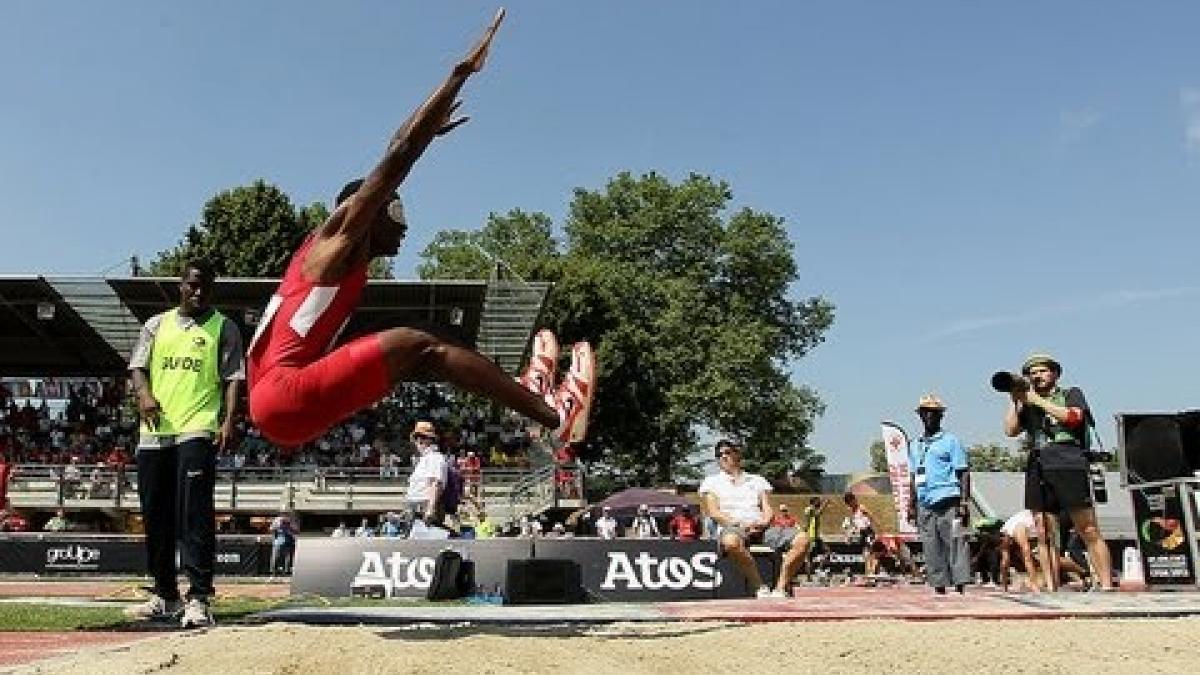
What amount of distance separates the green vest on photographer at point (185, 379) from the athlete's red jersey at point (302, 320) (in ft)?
4.72

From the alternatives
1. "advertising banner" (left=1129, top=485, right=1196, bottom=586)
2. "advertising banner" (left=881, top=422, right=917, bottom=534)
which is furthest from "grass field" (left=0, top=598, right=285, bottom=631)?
"advertising banner" (left=881, top=422, right=917, bottom=534)

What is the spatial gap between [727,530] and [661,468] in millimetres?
49094

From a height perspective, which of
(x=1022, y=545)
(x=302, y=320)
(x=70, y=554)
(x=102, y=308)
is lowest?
(x=70, y=554)

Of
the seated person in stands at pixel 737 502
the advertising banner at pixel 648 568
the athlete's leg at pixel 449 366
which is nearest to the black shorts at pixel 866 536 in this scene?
the advertising banner at pixel 648 568

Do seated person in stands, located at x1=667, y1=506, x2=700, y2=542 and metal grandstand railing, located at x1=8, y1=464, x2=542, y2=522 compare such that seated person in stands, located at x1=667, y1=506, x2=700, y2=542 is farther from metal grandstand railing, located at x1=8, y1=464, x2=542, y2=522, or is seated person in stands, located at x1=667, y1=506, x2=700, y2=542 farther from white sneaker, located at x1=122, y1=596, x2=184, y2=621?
white sneaker, located at x1=122, y1=596, x2=184, y2=621

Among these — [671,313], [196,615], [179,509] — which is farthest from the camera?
[671,313]

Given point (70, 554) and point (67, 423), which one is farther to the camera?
point (67, 423)

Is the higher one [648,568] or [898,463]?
[898,463]

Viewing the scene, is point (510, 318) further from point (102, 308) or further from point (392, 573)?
point (392, 573)

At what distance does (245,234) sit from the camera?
49406 millimetres

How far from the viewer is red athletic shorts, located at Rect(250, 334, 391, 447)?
15.9 feet

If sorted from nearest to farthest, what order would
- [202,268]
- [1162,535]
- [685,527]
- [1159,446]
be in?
[202,268]
[1159,446]
[1162,535]
[685,527]

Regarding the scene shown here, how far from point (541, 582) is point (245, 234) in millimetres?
42946

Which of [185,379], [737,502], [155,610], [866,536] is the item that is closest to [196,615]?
[155,610]
